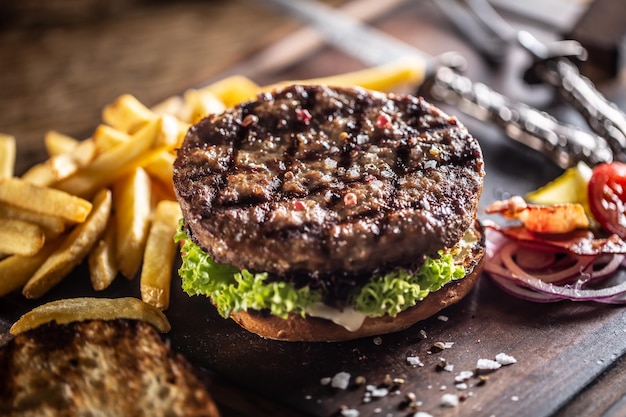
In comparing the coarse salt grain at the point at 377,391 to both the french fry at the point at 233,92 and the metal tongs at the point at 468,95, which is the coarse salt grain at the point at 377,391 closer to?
the metal tongs at the point at 468,95

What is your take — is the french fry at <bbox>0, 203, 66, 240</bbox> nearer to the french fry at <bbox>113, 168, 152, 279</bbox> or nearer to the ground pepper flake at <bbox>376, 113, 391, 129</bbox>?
the french fry at <bbox>113, 168, 152, 279</bbox>

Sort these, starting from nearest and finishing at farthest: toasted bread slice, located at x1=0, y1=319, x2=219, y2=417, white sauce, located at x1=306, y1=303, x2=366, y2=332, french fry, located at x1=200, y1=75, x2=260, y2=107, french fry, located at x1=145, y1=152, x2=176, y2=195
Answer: toasted bread slice, located at x1=0, y1=319, x2=219, y2=417
white sauce, located at x1=306, y1=303, x2=366, y2=332
french fry, located at x1=145, y1=152, x2=176, y2=195
french fry, located at x1=200, y1=75, x2=260, y2=107

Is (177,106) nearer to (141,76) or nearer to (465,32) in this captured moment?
(141,76)

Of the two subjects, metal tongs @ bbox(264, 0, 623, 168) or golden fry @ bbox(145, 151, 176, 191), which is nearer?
golden fry @ bbox(145, 151, 176, 191)

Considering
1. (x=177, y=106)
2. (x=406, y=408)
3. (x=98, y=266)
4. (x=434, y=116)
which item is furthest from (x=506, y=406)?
(x=177, y=106)

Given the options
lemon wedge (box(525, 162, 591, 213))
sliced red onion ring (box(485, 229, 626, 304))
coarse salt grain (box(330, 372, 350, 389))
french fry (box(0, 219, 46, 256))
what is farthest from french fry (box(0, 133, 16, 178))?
lemon wedge (box(525, 162, 591, 213))
